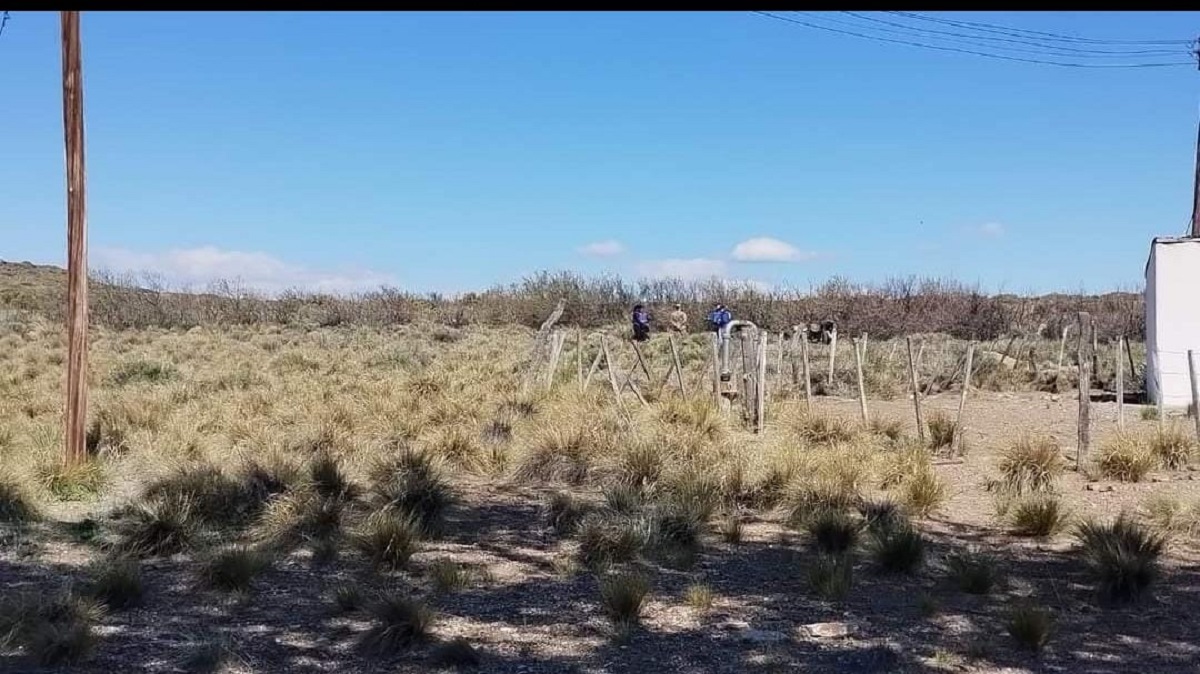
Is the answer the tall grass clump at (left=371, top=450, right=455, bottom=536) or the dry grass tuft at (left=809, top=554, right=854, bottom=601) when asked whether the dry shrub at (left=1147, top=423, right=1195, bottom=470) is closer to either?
the dry grass tuft at (left=809, top=554, right=854, bottom=601)

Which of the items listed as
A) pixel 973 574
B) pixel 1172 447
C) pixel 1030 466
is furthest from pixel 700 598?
pixel 1172 447

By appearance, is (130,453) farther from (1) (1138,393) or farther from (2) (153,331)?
(2) (153,331)

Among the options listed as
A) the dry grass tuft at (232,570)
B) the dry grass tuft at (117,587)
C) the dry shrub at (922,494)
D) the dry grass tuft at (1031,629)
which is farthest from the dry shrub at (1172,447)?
the dry grass tuft at (117,587)

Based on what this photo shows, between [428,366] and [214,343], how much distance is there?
34.2ft

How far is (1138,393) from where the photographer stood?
64.3 ft

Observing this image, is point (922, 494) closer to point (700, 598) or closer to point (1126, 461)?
point (1126, 461)

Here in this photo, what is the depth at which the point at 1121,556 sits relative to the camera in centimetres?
620

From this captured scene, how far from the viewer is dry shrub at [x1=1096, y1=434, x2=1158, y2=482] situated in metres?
9.73

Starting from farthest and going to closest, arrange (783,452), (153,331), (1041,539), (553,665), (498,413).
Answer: (153,331), (498,413), (783,452), (1041,539), (553,665)

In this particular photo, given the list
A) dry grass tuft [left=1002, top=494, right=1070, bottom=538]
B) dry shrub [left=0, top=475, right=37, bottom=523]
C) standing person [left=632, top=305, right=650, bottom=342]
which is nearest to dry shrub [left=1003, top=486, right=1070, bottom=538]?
dry grass tuft [left=1002, top=494, right=1070, bottom=538]

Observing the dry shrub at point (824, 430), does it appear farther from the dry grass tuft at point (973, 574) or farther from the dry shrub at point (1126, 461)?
the dry grass tuft at point (973, 574)

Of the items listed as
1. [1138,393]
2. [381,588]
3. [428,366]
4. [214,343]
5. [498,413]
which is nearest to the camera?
[381,588]

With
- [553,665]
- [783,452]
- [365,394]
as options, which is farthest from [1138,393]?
[553,665]

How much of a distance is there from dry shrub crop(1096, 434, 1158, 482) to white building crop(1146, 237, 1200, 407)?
23.7 feet
